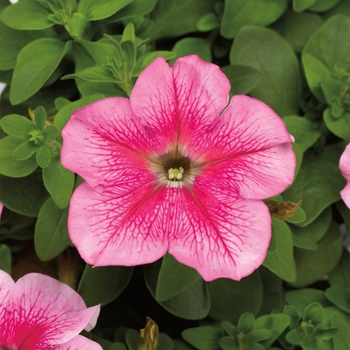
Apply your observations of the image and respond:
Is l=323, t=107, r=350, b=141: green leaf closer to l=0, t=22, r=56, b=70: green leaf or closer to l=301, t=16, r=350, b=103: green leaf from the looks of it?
l=301, t=16, r=350, b=103: green leaf

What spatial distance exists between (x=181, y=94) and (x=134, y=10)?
27cm

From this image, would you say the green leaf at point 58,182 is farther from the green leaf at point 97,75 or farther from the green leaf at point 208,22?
the green leaf at point 208,22

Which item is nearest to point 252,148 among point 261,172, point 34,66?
point 261,172

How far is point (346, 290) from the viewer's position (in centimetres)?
87

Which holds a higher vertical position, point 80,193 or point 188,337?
point 80,193

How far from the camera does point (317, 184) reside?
0.83 meters

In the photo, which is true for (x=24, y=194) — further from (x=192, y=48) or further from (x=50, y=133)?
(x=192, y=48)

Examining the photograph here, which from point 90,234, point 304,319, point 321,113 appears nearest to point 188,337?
point 304,319

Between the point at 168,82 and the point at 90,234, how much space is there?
17cm

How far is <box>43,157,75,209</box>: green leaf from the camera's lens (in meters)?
0.68

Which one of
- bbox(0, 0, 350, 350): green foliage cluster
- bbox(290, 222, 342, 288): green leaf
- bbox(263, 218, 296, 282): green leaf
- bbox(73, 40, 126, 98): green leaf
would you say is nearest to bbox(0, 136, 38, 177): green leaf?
bbox(0, 0, 350, 350): green foliage cluster

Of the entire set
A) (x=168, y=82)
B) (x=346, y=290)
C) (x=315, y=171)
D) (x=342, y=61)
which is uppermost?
(x=168, y=82)

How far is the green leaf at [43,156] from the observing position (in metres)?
0.67

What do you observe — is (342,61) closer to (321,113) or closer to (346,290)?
(321,113)
